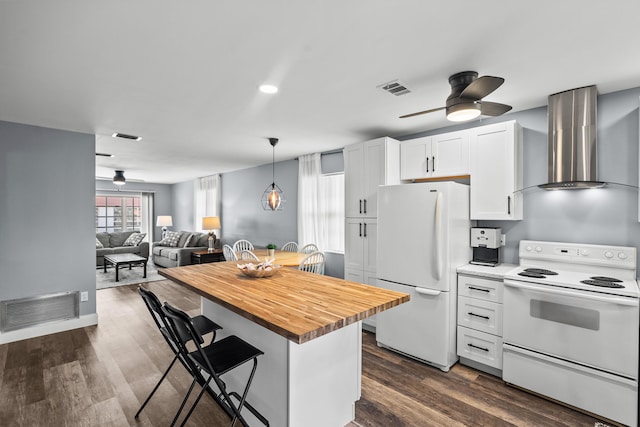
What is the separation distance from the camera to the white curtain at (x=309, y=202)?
5.27 metres

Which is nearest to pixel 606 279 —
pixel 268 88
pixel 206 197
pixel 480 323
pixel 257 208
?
pixel 480 323

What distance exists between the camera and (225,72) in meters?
2.27

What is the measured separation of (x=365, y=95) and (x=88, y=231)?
12.7 feet

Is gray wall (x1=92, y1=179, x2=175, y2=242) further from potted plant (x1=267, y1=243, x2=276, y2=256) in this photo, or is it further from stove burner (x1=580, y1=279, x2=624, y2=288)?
stove burner (x1=580, y1=279, x2=624, y2=288)

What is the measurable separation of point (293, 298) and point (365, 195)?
7.45 feet

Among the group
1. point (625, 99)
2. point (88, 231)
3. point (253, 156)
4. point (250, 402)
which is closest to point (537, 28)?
point (625, 99)

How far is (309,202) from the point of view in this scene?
214 inches

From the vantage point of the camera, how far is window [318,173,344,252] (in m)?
5.07

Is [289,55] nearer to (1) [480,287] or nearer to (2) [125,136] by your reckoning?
(1) [480,287]

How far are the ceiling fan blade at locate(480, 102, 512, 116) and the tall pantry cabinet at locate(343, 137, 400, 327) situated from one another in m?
1.42

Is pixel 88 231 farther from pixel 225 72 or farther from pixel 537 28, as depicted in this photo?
pixel 537 28

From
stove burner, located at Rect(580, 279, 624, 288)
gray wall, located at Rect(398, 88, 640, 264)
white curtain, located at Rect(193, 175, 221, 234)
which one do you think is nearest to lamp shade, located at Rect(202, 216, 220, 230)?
white curtain, located at Rect(193, 175, 221, 234)

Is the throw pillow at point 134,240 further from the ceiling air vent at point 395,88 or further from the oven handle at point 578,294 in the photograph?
the oven handle at point 578,294

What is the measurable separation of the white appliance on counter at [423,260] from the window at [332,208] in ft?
5.53
